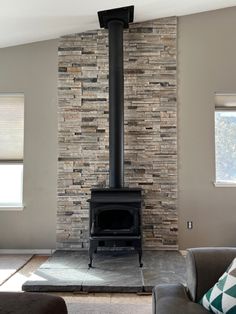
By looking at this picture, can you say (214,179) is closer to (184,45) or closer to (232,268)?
(184,45)

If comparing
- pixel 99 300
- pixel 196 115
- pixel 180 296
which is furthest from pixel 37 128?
pixel 180 296

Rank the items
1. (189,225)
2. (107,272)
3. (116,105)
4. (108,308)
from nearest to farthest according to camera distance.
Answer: (108,308)
(107,272)
(116,105)
(189,225)

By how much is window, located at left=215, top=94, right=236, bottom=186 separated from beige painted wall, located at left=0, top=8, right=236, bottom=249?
0.12m

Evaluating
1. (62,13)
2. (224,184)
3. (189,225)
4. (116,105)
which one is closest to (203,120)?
(224,184)

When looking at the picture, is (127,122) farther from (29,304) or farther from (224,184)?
(29,304)

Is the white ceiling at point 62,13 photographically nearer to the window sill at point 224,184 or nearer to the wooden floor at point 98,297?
the window sill at point 224,184

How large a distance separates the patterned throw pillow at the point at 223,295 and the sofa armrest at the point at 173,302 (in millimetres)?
49

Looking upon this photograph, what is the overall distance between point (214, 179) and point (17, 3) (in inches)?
130

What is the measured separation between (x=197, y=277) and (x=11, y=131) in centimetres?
357

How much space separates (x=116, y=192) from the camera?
374 centimetres

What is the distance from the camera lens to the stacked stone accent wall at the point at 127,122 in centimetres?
436

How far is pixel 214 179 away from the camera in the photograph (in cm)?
435

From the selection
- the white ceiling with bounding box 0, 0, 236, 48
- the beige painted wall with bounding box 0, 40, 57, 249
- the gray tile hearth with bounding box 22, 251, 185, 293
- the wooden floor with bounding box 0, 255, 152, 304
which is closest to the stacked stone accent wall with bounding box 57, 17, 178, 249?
the beige painted wall with bounding box 0, 40, 57, 249

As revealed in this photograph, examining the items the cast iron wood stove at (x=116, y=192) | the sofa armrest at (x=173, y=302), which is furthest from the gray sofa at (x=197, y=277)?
the cast iron wood stove at (x=116, y=192)
